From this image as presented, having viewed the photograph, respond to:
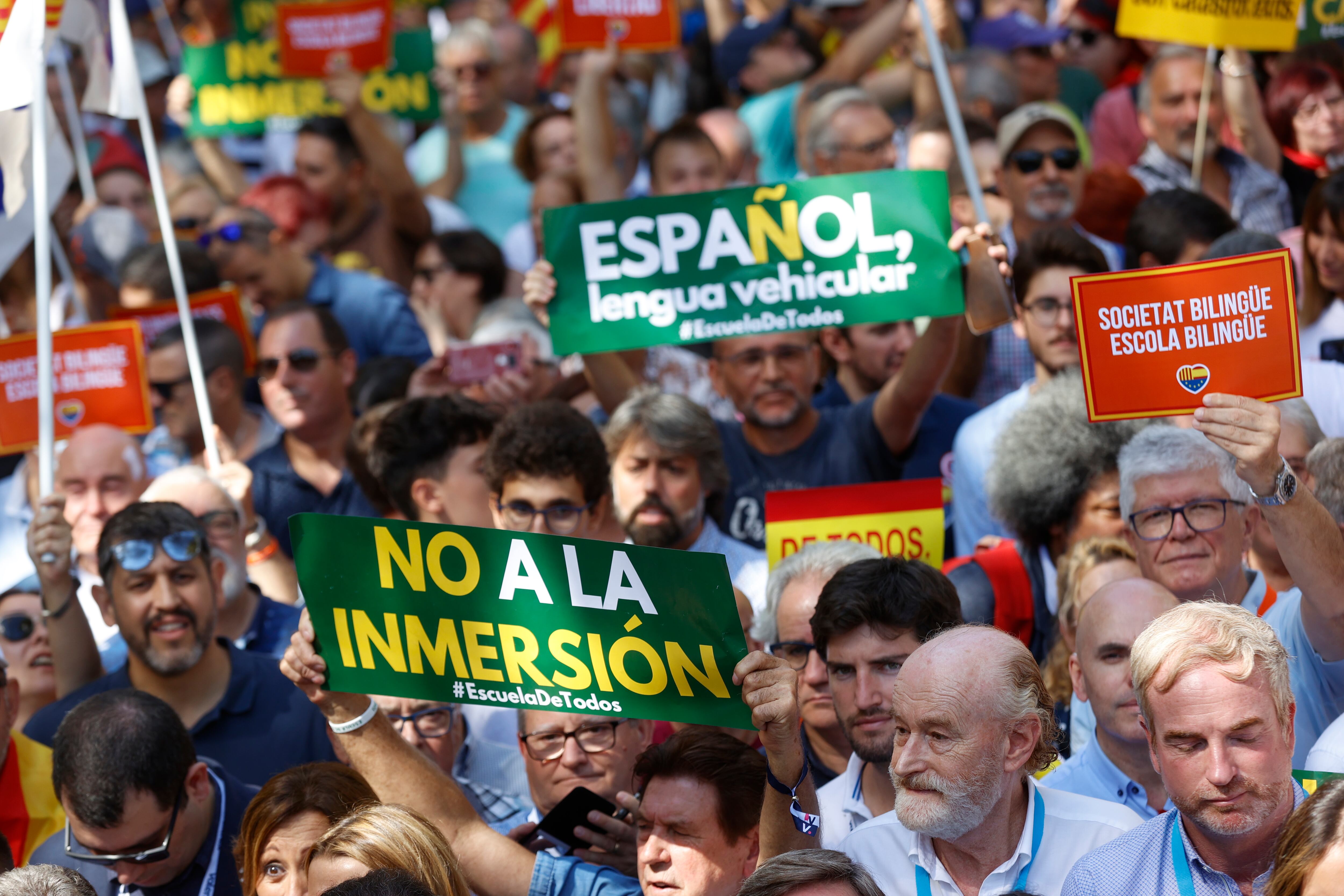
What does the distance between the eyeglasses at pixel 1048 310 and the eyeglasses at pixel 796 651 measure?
6.03 feet

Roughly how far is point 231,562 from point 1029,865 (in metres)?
3.30

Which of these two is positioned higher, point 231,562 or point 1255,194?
point 1255,194

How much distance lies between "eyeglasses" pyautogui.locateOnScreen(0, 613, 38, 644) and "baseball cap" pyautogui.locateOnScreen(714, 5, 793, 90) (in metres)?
5.88

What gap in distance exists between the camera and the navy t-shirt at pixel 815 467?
19.5ft

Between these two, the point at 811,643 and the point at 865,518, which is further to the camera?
the point at 865,518

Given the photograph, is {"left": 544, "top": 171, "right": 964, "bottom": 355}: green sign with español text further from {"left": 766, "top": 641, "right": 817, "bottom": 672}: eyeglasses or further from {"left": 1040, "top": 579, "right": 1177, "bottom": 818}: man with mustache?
{"left": 1040, "top": 579, "right": 1177, "bottom": 818}: man with mustache

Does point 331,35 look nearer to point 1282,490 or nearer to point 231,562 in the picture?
point 231,562

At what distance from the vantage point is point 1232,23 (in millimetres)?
6715

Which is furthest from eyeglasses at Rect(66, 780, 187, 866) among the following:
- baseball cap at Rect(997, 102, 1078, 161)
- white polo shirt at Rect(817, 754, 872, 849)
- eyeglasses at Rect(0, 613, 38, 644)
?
baseball cap at Rect(997, 102, 1078, 161)

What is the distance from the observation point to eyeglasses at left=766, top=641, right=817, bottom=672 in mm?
4539

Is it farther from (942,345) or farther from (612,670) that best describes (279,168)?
(612,670)

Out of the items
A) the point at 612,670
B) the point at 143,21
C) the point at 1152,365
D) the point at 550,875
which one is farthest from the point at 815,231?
the point at 143,21

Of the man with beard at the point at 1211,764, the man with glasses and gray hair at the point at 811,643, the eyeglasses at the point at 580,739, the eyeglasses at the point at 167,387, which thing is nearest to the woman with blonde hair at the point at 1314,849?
the man with beard at the point at 1211,764

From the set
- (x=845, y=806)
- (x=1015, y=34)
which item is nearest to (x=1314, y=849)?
(x=845, y=806)
